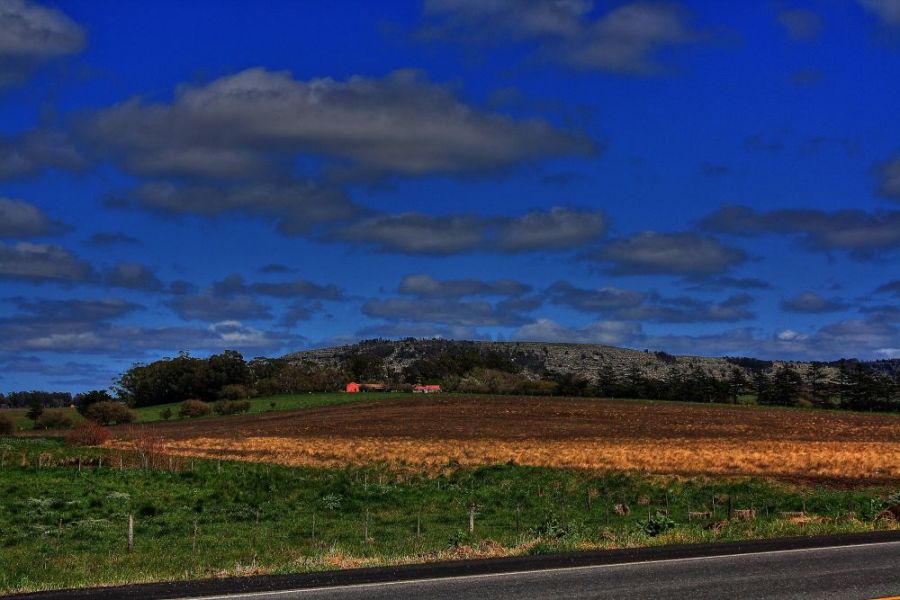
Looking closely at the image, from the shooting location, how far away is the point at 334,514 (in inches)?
1451

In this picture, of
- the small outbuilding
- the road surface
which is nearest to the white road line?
the road surface

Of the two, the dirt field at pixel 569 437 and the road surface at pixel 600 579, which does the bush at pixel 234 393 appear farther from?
the road surface at pixel 600 579

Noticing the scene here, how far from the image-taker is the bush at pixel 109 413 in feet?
380

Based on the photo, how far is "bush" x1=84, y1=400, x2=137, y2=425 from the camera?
115812 millimetres

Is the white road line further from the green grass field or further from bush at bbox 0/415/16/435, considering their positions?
the green grass field

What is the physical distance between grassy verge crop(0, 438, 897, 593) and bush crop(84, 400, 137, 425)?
65.8 metres

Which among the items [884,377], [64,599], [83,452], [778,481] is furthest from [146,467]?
[884,377]

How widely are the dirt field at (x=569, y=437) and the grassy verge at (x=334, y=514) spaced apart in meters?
7.15

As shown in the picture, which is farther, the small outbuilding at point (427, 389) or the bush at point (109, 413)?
the small outbuilding at point (427, 389)

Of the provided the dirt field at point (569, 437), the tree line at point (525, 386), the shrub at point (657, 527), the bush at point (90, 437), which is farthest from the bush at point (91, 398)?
the shrub at point (657, 527)

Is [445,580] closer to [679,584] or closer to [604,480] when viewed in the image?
[679,584]

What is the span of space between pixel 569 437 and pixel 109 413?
71410 millimetres

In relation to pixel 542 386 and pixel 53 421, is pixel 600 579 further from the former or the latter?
pixel 542 386

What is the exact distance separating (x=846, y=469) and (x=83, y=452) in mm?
46299
